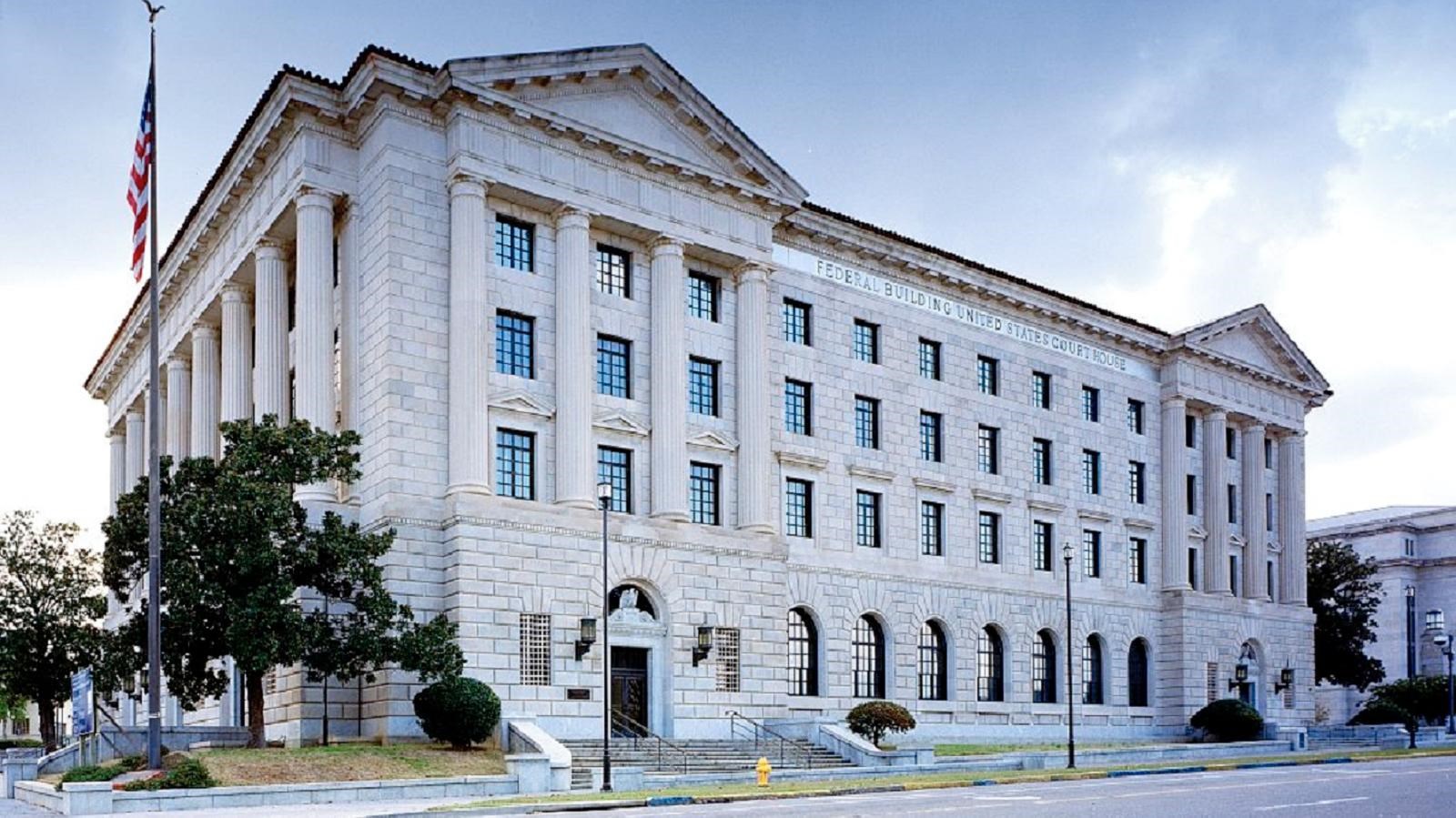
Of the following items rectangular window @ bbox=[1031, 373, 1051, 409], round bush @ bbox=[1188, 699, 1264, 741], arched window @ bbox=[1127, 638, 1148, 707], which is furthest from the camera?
arched window @ bbox=[1127, 638, 1148, 707]

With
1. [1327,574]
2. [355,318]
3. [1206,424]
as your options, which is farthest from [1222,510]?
[355,318]

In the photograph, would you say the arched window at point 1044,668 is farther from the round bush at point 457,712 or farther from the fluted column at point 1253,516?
the round bush at point 457,712

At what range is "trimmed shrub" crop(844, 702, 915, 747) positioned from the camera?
4522cm

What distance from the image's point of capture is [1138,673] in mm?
64812

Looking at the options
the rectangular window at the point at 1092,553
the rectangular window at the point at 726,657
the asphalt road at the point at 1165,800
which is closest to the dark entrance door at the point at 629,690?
the rectangular window at the point at 726,657

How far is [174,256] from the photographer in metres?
54.0

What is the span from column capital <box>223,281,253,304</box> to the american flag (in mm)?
13905

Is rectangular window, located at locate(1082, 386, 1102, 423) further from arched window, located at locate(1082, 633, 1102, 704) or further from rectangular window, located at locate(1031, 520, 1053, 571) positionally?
arched window, located at locate(1082, 633, 1102, 704)

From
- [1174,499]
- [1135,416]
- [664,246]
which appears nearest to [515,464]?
[664,246]

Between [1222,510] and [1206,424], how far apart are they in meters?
3.83

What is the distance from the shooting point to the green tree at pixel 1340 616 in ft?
273

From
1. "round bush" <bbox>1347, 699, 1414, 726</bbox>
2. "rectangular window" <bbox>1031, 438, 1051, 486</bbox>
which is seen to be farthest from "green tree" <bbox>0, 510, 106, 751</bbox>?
"round bush" <bbox>1347, 699, 1414, 726</bbox>

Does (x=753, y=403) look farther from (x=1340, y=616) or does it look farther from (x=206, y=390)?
(x=1340, y=616)

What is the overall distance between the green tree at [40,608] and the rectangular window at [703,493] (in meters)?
19.2
